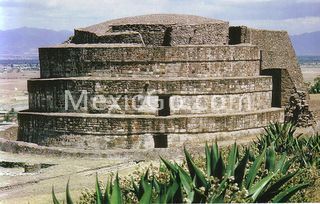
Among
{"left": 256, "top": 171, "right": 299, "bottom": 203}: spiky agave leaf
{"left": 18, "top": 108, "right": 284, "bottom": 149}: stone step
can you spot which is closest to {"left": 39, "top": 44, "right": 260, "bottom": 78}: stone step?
{"left": 18, "top": 108, "right": 284, "bottom": 149}: stone step

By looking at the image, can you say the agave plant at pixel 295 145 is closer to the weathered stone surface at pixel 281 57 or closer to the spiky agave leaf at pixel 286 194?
the spiky agave leaf at pixel 286 194

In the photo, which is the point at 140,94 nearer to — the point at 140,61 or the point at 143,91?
the point at 143,91

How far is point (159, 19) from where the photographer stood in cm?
2081

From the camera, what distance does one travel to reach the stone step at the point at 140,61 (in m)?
18.2

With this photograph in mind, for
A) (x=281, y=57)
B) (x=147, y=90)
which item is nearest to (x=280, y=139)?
(x=147, y=90)

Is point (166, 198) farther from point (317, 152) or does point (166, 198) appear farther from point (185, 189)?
point (317, 152)

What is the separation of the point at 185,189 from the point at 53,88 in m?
12.2

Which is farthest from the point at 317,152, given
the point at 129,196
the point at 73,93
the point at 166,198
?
the point at 73,93

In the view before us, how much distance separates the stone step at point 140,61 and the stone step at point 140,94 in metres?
0.56

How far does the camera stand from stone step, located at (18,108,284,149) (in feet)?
57.2

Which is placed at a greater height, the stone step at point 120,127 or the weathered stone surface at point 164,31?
the weathered stone surface at point 164,31

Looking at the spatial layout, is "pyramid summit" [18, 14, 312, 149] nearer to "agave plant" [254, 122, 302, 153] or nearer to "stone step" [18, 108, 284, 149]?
"stone step" [18, 108, 284, 149]

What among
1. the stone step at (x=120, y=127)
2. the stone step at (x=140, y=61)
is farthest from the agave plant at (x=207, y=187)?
the stone step at (x=140, y=61)

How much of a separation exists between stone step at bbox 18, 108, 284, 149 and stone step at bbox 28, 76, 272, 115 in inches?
13.8
